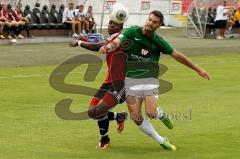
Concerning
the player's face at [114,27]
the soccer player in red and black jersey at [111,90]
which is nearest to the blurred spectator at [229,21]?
the soccer player in red and black jersey at [111,90]

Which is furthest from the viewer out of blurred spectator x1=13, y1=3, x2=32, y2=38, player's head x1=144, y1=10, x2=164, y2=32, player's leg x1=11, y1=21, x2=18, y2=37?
blurred spectator x1=13, y1=3, x2=32, y2=38

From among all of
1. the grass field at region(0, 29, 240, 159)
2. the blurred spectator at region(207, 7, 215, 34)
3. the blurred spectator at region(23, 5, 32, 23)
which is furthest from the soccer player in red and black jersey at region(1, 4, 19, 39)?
the blurred spectator at region(207, 7, 215, 34)

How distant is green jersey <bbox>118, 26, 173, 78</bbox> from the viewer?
10375 millimetres

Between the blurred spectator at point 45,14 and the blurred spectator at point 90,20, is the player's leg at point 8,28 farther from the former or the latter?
the blurred spectator at point 90,20

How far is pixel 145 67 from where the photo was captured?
10.6 metres

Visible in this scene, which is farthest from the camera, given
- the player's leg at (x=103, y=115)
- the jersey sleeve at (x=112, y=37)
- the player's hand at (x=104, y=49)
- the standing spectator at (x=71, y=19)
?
the standing spectator at (x=71, y=19)

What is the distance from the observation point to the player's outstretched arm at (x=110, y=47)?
31.7ft

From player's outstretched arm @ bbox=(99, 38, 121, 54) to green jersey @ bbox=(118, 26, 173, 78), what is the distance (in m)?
0.10

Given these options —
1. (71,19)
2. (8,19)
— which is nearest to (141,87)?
(8,19)

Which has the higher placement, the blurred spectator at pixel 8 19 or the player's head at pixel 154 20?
the player's head at pixel 154 20

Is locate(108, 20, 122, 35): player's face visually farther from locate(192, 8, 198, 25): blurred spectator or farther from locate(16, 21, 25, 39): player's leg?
locate(192, 8, 198, 25): blurred spectator

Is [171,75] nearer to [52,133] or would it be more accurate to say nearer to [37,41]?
[52,133]

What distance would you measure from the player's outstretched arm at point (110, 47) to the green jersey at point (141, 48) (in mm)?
103

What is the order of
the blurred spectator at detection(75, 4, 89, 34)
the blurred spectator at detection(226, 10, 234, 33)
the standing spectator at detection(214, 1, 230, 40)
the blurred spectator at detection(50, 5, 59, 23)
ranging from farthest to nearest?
the blurred spectator at detection(226, 10, 234, 33) → the standing spectator at detection(214, 1, 230, 40) → the blurred spectator at detection(50, 5, 59, 23) → the blurred spectator at detection(75, 4, 89, 34)
